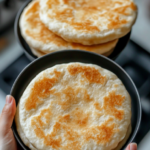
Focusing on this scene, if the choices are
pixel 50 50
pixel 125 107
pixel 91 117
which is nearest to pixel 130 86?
pixel 125 107

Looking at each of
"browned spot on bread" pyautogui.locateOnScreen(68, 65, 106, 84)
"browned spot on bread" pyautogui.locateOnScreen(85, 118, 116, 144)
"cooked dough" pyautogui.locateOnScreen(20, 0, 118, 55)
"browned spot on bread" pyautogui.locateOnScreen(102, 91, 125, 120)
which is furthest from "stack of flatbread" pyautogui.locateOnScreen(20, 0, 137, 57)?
"browned spot on bread" pyautogui.locateOnScreen(85, 118, 116, 144)

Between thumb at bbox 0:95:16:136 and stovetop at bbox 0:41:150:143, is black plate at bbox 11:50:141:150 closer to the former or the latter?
thumb at bbox 0:95:16:136

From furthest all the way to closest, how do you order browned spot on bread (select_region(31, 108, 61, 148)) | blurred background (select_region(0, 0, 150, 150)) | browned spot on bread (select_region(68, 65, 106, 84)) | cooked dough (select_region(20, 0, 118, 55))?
1. blurred background (select_region(0, 0, 150, 150))
2. cooked dough (select_region(20, 0, 118, 55))
3. browned spot on bread (select_region(68, 65, 106, 84))
4. browned spot on bread (select_region(31, 108, 61, 148))

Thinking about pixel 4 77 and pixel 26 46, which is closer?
pixel 26 46

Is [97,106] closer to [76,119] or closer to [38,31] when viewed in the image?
[76,119]

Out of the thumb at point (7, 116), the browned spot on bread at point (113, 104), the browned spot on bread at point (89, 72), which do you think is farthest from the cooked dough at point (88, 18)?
the thumb at point (7, 116)

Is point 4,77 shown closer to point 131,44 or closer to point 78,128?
point 78,128
